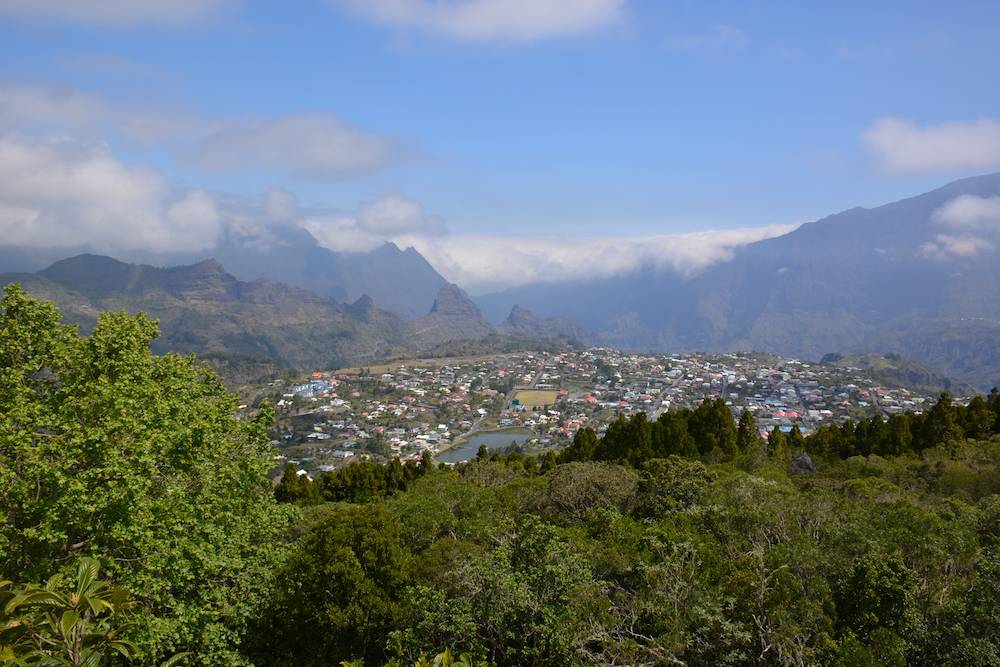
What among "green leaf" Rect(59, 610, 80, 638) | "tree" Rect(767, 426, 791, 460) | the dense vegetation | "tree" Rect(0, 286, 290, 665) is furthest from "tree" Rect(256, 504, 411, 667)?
"tree" Rect(767, 426, 791, 460)

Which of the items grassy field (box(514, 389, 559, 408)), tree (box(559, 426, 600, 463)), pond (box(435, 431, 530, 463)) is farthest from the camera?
grassy field (box(514, 389, 559, 408))

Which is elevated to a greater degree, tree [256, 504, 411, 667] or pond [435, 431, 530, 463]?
tree [256, 504, 411, 667]

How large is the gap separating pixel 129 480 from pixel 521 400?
113 m

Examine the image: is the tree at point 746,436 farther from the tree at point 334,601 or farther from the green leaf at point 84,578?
the green leaf at point 84,578

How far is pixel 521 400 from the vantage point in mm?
122062

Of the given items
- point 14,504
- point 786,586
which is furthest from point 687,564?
point 14,504

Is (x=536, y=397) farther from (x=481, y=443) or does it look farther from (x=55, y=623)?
(x=55, y=623)

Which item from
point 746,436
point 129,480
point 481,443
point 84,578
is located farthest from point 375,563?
point 481,443

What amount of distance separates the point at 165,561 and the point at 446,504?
10721 millimetres

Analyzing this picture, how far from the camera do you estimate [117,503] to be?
32.1 ft

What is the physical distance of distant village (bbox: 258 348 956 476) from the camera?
283 ft

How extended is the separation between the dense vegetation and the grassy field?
334 ft

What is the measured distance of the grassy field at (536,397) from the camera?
4668 inches

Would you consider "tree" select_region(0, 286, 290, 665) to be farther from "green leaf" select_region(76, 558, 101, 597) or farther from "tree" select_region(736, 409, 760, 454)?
"tree" select_region(736, 409, 760, 454)
